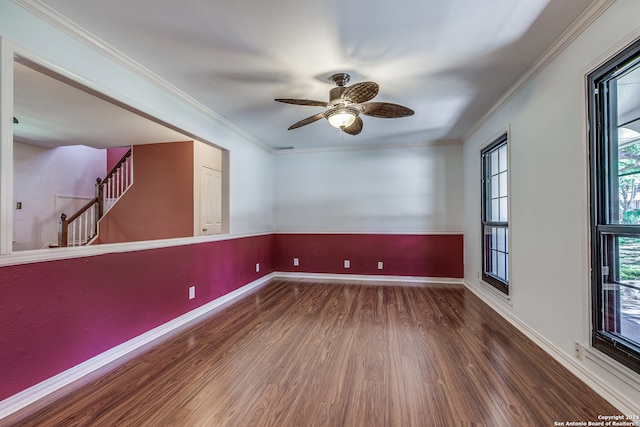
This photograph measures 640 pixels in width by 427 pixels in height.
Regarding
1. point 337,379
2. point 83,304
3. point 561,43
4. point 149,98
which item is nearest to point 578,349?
point 337,379

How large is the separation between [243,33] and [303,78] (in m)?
0.74

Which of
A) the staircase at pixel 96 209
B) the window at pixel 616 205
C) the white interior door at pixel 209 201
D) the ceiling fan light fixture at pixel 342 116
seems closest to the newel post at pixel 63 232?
the staircase at pixel 96 209

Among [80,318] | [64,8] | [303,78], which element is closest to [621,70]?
[303,78]

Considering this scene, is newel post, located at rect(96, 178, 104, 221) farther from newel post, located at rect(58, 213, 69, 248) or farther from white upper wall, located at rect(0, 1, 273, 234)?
white upper wall, located at rect(0, 1, 273, 234)

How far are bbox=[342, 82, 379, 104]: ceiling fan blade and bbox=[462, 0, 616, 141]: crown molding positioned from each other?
54.3 inches

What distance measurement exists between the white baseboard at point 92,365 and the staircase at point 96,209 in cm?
308

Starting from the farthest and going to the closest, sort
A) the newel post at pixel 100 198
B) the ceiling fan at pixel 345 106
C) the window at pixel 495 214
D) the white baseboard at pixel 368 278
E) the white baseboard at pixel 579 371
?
the newel post at pixel 100 198, the white baseboard at pixel 368 278, the window at pixel 495 214, the ceiling fan at pixel 345 106, the white baseboard at pixel 579 371

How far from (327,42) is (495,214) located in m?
3.06

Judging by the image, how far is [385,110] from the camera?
2.52m

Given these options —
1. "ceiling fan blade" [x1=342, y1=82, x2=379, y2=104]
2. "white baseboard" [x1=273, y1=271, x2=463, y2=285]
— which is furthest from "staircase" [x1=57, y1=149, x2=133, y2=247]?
"ceiling fan blade" [x1=342, y1=82, x2=379, y2=104]

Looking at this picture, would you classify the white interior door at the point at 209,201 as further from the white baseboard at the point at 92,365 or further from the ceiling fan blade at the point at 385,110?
the ceiling fan blade at the point at 385,110

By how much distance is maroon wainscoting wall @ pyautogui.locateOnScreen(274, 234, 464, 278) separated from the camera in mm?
4648

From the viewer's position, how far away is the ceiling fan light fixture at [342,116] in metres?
2.53

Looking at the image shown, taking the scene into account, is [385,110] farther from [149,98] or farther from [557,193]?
[149,98]
